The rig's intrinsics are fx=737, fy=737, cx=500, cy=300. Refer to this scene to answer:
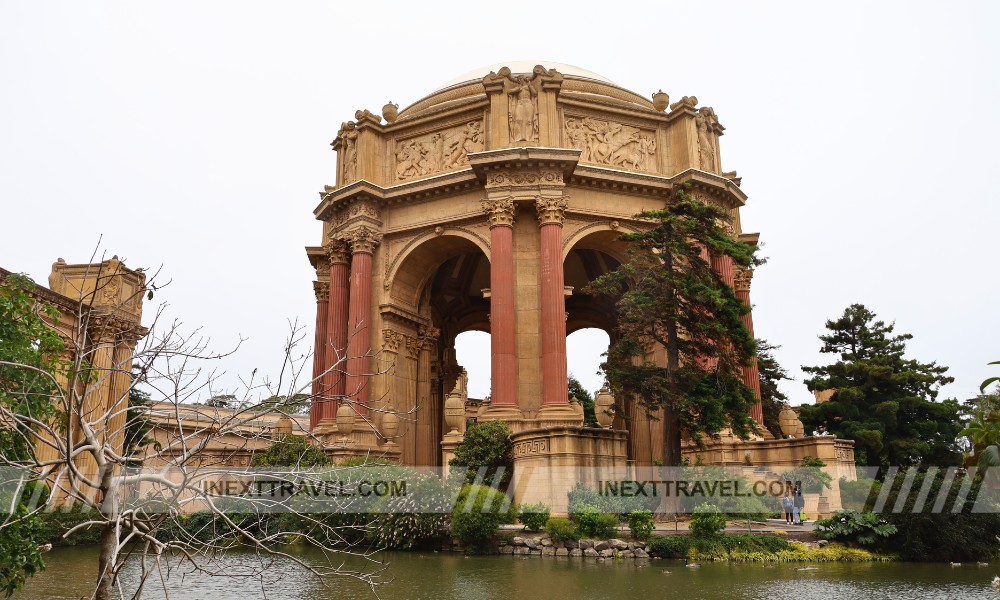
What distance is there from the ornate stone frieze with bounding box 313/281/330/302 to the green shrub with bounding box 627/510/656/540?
20.6 metres

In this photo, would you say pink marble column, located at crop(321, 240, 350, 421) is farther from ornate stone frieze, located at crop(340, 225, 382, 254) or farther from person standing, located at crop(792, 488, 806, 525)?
person standing, located at crop(792, 488, 806, 525)

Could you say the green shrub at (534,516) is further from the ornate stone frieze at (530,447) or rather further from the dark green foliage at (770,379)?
the dark green foliage at (770,379)

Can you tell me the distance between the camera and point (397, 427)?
26.6 m

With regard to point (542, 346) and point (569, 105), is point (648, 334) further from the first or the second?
point (569, 105)

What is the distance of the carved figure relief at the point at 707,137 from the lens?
28297mm

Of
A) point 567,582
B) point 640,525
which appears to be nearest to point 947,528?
point 640,525

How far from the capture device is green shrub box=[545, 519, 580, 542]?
15.2 metres

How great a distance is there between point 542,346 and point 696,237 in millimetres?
7448

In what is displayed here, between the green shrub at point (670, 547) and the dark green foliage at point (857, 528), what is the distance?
300 centimetres

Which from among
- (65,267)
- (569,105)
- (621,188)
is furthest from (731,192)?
(65,267)

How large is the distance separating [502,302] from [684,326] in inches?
307

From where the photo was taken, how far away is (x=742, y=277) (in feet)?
105

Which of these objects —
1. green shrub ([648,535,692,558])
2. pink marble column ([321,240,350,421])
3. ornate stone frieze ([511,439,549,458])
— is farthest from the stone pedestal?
pink marble column ([321,240,350,421])

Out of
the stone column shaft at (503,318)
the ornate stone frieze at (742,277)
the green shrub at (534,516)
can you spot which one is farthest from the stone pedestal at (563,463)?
the ornate stone frieze at (742,277)
